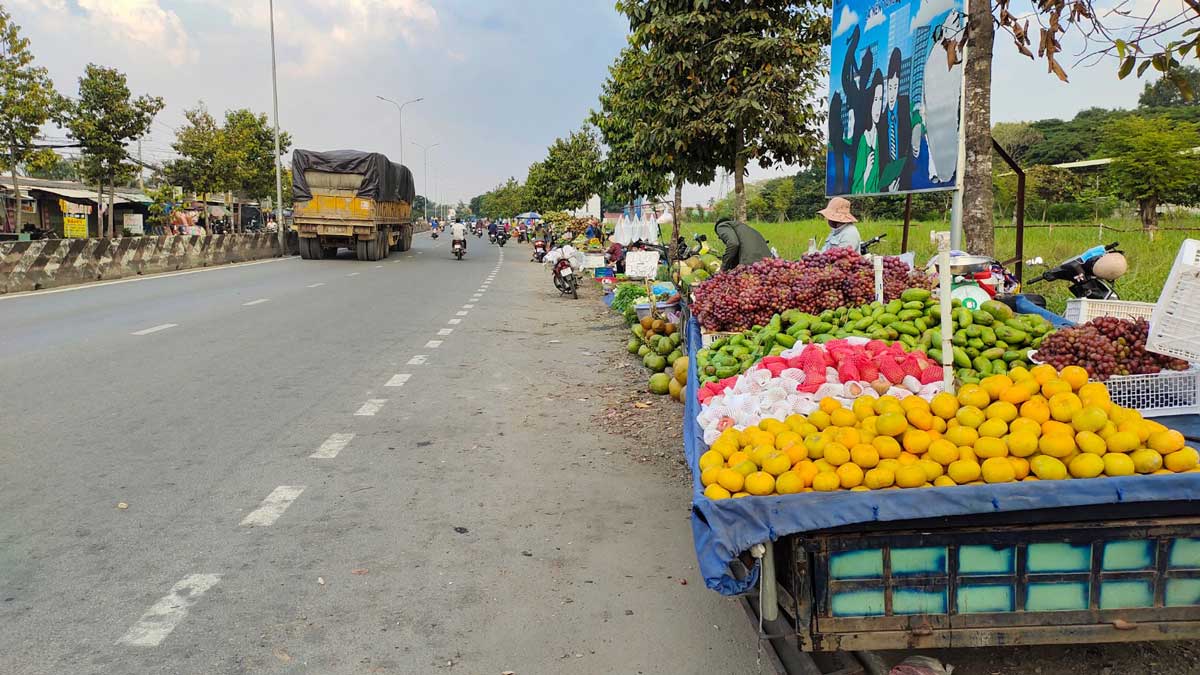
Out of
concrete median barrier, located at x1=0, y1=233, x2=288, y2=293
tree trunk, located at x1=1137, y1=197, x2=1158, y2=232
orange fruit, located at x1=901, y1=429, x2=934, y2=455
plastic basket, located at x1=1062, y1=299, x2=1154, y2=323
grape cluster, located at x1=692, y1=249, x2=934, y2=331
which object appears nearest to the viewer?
orange fruit, located at x1=901, y1=429, x2=934, y2=455

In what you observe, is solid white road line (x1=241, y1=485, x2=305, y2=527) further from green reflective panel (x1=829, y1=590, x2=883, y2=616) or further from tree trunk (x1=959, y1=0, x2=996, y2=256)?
tree trunk (x1=959, y1=0, x2=996, y2=256)

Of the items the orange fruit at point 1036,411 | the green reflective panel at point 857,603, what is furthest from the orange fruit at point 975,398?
the green reflective panel at point 857,603

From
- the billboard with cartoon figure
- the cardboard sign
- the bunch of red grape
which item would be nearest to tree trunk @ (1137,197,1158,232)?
the cardboard sign

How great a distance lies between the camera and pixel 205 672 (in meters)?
3.22

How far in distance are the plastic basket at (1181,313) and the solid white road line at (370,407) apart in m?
5.68

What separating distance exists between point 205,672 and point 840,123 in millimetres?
8763

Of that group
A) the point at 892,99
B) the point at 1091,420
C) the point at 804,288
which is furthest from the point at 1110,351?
the point at 892,99

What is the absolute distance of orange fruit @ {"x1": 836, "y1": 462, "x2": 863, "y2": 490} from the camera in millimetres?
3035

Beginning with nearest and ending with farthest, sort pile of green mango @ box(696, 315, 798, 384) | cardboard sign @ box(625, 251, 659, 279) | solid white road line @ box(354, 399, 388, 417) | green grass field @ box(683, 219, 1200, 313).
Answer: pile of green mango @ box(696, 315, 798, 384) → solid white road line @ box(354, 399, 388, 417) → green grass field @ box(683, 219, 1200, 313) → cardboard sign @ box(625, 251, 659, 279)

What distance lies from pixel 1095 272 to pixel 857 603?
4.53m

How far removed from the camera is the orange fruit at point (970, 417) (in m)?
3.34

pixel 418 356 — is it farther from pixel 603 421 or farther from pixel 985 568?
pixel 985 568

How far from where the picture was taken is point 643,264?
13320mm

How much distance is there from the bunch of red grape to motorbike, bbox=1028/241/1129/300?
2.23 m
